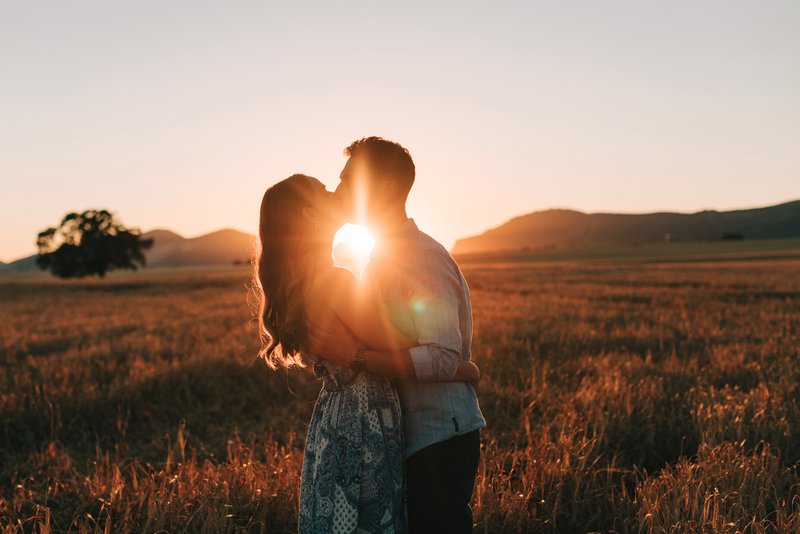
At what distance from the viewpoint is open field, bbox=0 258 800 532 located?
10.6 feet

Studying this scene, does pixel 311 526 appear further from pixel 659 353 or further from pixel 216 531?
pixel 659 353

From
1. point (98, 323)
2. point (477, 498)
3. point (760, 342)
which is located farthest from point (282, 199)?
point (98, 323)

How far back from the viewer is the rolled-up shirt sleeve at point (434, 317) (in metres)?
2.07

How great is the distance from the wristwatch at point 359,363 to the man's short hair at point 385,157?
72cm

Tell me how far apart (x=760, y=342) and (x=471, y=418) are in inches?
345

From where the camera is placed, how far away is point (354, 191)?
7.24 ft

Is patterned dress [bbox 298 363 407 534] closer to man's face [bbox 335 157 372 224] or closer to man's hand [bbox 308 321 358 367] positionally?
man's hand [bbox 308 321 358 367]

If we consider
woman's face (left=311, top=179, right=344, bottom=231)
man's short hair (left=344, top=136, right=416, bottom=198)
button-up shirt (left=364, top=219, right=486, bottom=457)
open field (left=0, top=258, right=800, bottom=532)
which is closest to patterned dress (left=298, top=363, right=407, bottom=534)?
button-up shirt (left=364, top=219, right=486, bottom=457)

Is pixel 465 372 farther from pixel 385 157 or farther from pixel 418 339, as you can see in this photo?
pixel 385 157

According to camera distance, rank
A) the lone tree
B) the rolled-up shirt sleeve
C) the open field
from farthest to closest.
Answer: the lone tree
the open field
the rolled-up shirt sleeve

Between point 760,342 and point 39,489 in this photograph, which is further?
point 760,342

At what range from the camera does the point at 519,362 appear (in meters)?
7.87

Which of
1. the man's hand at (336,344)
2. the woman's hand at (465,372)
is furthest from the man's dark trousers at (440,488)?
the man's hand at (336,344)

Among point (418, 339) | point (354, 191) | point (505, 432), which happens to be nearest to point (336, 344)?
point (418, 339)
